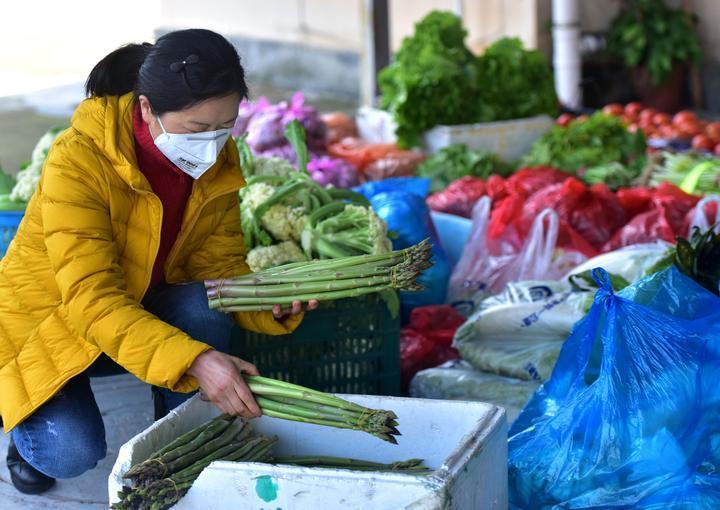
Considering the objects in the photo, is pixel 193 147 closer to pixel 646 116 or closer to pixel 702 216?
pixel 702 216

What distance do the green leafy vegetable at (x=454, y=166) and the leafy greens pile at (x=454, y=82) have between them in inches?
12.9

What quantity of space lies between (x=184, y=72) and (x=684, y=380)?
1.32 m

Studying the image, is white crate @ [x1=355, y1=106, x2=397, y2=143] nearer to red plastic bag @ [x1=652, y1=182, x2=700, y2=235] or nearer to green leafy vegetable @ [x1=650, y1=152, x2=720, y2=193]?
green leafy vegetable @ [x1=650, y1=152, x2=720, y2=193]

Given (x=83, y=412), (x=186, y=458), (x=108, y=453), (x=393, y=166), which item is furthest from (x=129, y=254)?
(x=393, y=166)

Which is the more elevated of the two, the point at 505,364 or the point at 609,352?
the point at 609,352

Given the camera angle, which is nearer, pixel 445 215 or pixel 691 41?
pixel 445 215

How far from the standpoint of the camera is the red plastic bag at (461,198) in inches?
186

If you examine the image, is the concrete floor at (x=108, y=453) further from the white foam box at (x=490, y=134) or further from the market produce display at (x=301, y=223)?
the white foam box at (x=490, y=134)

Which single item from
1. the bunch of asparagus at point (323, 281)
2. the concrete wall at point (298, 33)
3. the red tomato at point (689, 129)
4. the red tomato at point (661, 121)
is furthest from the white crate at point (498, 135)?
the concrete wall at point (298, 33)

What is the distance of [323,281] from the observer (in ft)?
7.50

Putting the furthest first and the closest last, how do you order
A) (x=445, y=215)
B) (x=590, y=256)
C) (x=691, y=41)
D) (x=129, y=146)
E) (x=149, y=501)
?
(x=691, y=41) < (x=445, y=215) < (x=590, y=256) < (x=129, y=146) < (x=149, y=501)

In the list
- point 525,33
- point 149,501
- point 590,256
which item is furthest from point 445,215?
point 525,33

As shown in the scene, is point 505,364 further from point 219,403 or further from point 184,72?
point 184,72

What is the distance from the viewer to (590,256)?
13.0 feet
